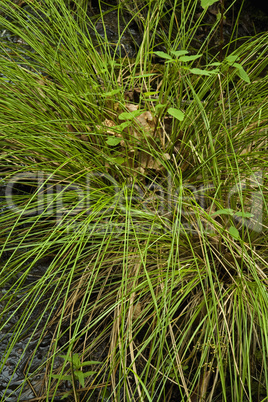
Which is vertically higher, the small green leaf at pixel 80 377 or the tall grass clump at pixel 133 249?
the tall grass clump at pixel 133 249

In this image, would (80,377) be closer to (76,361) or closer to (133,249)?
(76,361)

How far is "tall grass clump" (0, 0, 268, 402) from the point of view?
4.61 ft

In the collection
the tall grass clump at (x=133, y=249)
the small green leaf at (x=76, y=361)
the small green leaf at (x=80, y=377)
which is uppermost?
Answer: the tall grass clump at (x=133, y=249)

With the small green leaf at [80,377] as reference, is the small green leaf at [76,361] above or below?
above

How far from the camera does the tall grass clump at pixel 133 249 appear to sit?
1.40 m

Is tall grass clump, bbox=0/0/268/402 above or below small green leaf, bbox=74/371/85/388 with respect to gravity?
above

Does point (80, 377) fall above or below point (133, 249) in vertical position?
below

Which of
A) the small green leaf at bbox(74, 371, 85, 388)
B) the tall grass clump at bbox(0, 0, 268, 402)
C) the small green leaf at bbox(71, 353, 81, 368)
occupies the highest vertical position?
the tall grass clump at bbox(0, 0, 268, 402)

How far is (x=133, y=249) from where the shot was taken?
5.45 ft

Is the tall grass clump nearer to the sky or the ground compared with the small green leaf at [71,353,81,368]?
nearer to the sky

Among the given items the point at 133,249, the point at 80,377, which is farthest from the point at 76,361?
the point at 133,249

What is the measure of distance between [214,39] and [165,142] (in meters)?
1.16

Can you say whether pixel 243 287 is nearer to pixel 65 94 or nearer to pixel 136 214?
pixel 136 214

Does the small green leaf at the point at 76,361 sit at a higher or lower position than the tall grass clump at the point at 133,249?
lower
